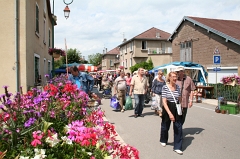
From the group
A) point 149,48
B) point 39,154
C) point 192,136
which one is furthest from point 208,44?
point 149,48

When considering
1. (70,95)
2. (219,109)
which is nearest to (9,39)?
(70,95)

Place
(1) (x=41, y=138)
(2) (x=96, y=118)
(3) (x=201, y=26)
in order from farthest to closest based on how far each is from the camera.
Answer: (3) (x=201, y=26), (2) (x=96, y=118), (1) (x=41, y=138)

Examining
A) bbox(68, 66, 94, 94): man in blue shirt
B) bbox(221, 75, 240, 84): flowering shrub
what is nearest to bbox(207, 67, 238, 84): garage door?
bbox(221, 75, 240, 84): flowering shrub

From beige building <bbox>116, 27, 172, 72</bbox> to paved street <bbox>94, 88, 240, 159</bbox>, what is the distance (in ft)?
101

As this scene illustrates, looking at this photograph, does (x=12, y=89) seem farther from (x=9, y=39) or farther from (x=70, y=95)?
(x=70, y=95)

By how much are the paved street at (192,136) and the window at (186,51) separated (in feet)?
49.6

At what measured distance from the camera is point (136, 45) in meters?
40.0

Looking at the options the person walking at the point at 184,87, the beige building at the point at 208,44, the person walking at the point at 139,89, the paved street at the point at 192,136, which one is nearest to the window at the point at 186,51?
the beige building at the point at 208,44

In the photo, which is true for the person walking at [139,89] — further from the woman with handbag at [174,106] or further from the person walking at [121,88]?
the woman with handbag at [174,106]

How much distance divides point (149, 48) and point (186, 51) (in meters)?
17.5

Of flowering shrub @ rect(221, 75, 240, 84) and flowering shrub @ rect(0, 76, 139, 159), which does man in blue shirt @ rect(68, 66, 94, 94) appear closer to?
flowering shrub @ rect(0, 76, 139, 159)

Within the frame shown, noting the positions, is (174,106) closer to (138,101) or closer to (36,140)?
(36,140)

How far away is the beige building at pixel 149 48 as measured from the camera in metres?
39.2

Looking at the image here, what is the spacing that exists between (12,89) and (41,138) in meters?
6.88
